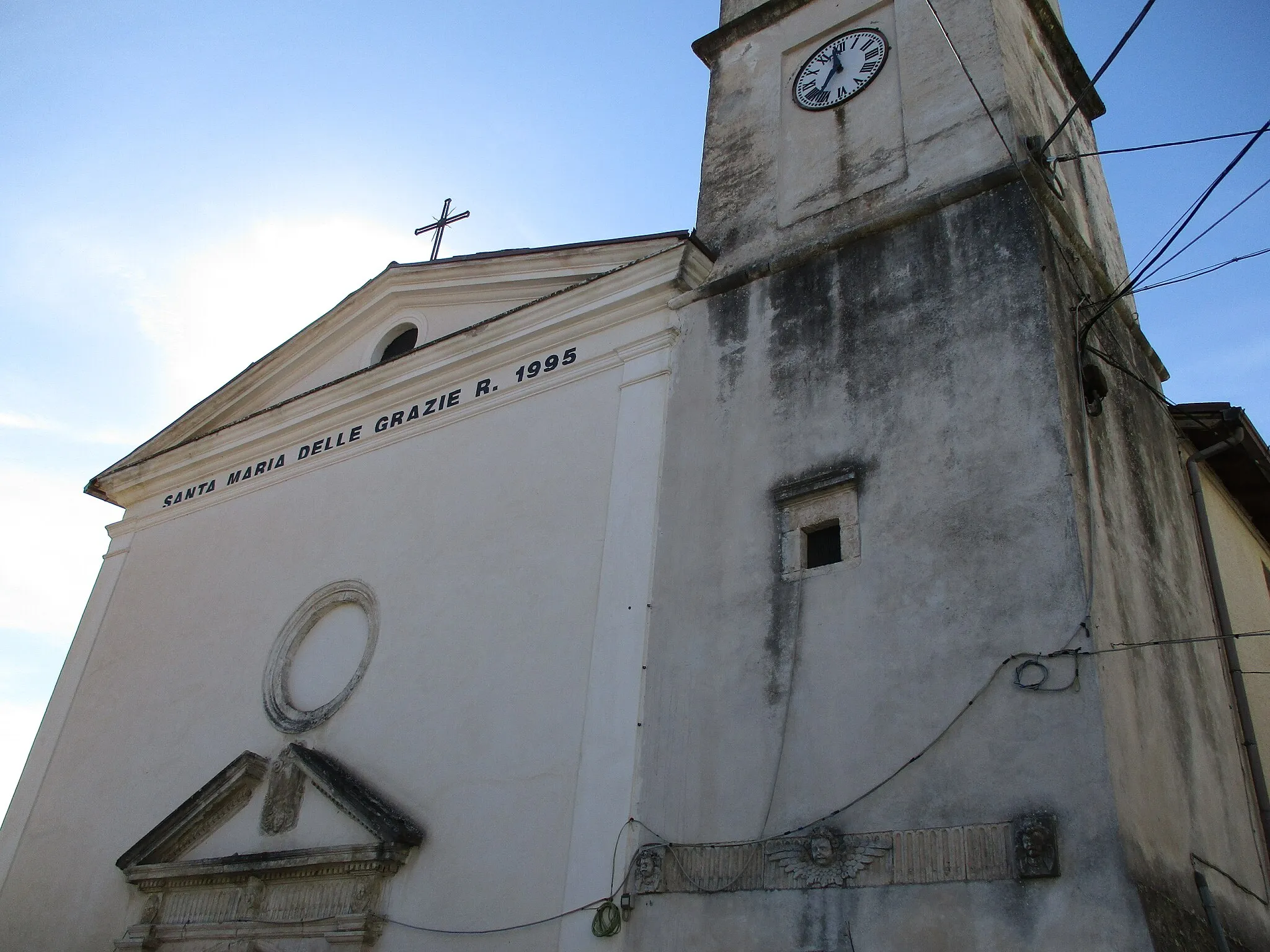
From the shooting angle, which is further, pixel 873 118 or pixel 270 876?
pixel 873 118

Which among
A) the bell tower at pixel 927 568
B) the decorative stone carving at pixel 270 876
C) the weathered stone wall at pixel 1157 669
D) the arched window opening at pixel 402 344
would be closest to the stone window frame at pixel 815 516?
the bell tower at pixel 927 568

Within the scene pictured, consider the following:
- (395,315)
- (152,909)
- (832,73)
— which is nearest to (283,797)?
(152,909)

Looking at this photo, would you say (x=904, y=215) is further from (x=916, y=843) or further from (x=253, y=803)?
(x=253, y=803)

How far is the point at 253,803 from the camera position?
436 inches

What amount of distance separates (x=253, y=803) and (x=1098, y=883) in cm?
794

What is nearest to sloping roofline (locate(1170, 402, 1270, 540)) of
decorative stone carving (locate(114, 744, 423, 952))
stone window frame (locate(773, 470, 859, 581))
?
stone window frame (locate(773, 470, 859, 581))

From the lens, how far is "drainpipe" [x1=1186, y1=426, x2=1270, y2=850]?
9.03 m

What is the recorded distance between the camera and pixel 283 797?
1080 cm

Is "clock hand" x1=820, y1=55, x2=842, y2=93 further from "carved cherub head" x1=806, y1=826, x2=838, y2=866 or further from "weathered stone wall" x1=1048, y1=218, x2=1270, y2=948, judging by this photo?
"carved cherub head" x1=806, y1=826, x2=838, y2=866

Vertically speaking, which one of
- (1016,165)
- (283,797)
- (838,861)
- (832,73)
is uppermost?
(832,73)

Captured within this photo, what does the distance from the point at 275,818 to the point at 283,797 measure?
7.8 inches

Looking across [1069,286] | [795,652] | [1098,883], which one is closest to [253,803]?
[795,652]

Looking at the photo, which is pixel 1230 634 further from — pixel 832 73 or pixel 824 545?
pixel 832 73

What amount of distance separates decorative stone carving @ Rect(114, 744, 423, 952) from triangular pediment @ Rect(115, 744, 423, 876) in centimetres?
1
